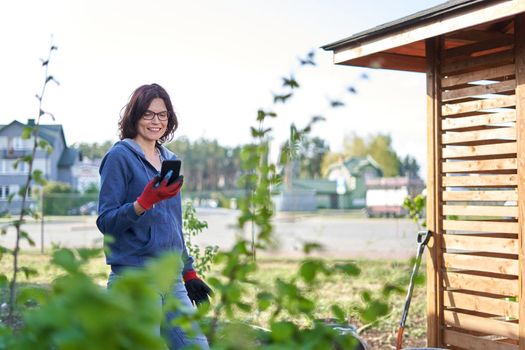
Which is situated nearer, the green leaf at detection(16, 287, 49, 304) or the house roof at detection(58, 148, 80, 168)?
the green leaf at detection(16, 287, 49, 304)

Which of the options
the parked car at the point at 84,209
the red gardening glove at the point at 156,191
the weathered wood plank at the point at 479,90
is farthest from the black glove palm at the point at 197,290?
the parked car at the point at 84,209

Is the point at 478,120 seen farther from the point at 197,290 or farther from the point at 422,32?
the point at 197,290

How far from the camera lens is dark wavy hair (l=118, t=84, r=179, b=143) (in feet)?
10.9

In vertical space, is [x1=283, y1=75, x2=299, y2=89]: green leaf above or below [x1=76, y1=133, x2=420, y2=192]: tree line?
below

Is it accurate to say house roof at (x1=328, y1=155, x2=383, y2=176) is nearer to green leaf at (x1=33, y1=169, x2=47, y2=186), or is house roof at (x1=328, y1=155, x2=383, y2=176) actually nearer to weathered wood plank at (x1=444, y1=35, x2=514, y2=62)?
weathered wood plank at (x1=444, y1=35, x2=514, y2=62)

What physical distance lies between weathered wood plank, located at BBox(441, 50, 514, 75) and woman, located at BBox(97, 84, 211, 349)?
2.06 m

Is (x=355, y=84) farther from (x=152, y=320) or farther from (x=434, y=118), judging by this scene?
(x=434, y=118)

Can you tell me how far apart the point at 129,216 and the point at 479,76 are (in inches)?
100

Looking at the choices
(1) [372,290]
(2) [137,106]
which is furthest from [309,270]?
(1) [372,290]

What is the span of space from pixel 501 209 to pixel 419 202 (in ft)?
12.9

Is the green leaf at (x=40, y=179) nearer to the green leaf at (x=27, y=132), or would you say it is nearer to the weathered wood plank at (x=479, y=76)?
the green leaf at (x=27, y=132)

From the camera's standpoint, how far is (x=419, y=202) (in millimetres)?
8469

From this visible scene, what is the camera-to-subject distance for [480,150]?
15.6 ft

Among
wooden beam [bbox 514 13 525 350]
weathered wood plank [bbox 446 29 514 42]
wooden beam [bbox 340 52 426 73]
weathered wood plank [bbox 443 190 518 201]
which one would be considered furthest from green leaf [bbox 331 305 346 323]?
wooden beam [bbox 340 52 426 73]
